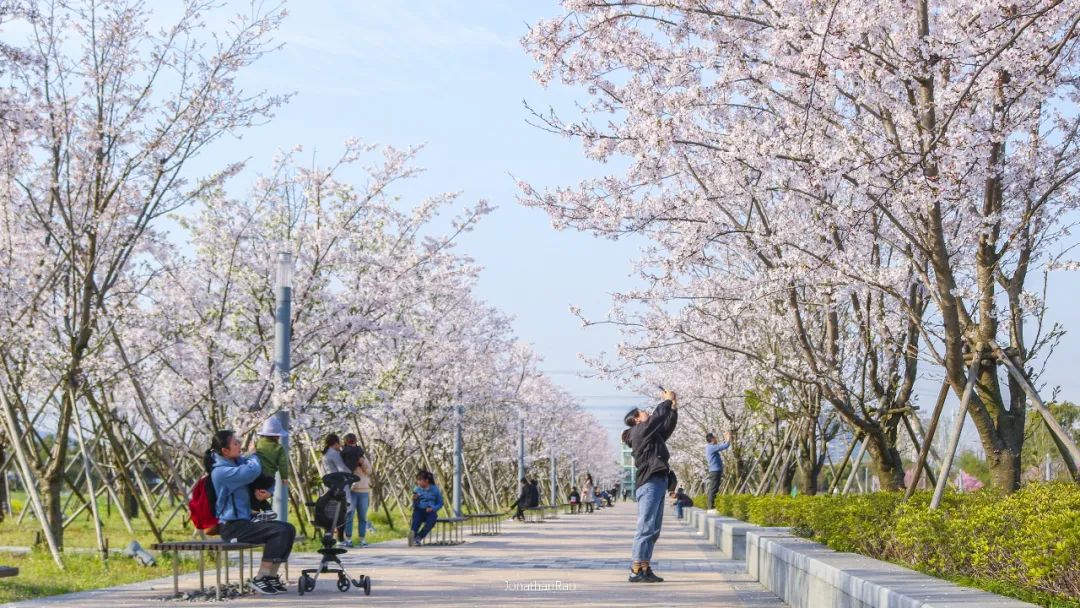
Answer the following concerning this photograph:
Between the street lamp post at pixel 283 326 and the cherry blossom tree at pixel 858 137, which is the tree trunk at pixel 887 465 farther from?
the street lamp post at pixel 283 326

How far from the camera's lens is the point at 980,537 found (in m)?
7.02

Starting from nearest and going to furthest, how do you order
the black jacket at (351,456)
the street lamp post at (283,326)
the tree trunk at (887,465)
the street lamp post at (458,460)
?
the street lamp post at (283,326), the tree trunk at (887,465), the black jacket at (351,456), the street lamp post at (458,460)

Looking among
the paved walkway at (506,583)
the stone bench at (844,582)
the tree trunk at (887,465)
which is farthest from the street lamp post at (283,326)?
the tree trunk at (887,465)

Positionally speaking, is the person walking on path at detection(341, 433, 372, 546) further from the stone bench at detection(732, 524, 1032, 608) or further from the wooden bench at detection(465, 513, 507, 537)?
the stone bench at detection(732, 524, 1032, 608)

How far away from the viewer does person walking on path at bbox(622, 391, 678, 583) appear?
11625mm

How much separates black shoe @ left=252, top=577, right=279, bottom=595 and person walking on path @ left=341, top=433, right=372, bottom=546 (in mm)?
7726

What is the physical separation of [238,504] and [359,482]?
338 inches

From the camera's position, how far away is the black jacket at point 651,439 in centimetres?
1175

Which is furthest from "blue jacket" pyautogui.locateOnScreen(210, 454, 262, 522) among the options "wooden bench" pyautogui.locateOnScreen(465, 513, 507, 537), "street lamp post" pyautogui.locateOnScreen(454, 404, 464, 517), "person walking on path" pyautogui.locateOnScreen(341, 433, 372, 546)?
"street lamp post" pyautogui.locateOnScreen(454, 404, 464, 517)

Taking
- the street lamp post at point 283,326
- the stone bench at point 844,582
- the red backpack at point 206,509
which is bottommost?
the stone bench at point 844,582

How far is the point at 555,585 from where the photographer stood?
11195 millimetres

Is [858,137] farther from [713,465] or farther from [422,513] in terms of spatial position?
[713,465]

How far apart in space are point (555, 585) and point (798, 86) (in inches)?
189

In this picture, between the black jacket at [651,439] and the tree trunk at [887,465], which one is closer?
the black jacket at [651,439]
